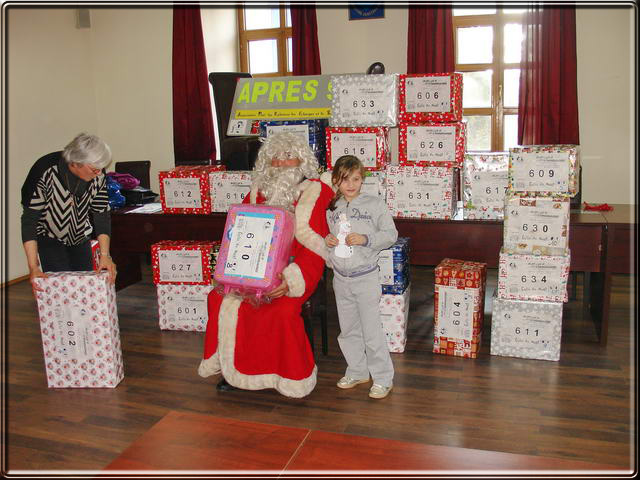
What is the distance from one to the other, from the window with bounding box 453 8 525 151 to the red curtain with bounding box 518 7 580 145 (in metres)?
0.40

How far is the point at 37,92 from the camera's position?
18.7ft

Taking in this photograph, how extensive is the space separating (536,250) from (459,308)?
0.52 metres

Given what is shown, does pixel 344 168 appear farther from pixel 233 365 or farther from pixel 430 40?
pixel 430 40

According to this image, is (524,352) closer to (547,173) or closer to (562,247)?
(562,247)

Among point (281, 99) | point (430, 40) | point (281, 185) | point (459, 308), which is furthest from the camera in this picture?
point (430, 40)

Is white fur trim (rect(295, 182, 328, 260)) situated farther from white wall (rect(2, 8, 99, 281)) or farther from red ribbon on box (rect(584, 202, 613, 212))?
white wall (rect(2, 8, 99, 281))

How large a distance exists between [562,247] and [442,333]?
81 cm

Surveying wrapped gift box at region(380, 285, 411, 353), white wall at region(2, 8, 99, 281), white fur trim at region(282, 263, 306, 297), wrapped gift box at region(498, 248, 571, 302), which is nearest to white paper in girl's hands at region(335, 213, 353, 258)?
white fur trim at region(282, 263, 306, 297)

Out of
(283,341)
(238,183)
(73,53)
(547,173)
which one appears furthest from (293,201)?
(73,53)

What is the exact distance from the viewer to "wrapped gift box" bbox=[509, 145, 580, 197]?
3229 mm

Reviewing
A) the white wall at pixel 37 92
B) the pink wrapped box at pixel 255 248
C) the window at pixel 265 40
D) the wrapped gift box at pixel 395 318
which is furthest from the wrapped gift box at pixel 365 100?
the white wall at pixel 37 92

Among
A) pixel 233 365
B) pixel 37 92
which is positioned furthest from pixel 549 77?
pixel 37 92

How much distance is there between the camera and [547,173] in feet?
10.7

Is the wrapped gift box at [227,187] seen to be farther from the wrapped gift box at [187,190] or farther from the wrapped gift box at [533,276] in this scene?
the wrapped gift box at [533,276]
